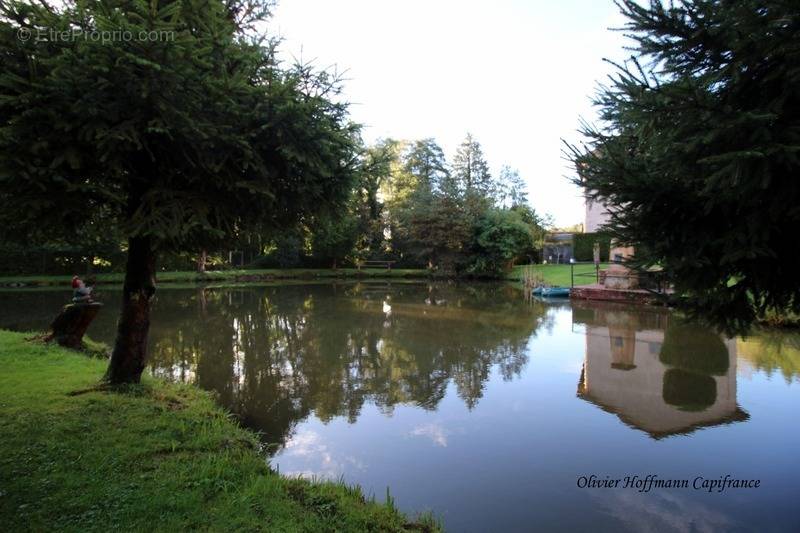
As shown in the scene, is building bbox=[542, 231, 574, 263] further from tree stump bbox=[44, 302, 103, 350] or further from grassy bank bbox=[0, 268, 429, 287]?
tree stump bbox=[44, 302, 103, 350]

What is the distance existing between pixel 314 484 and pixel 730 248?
3.96 meters

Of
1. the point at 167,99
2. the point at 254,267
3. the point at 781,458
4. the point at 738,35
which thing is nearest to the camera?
the point at 738,35

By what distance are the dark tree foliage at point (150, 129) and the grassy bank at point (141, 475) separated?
1165 mm

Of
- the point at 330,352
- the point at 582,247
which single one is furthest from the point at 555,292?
the point at 330,352

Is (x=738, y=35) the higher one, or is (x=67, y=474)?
(x=738, y=35)

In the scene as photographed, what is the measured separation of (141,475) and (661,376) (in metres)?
9.20

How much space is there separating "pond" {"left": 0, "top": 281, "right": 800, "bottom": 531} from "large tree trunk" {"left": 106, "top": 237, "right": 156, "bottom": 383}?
66.8 inches

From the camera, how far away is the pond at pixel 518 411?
186 inches

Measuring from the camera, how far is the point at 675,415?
23.5ft

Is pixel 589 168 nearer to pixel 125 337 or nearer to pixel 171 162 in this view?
pixel 171 162

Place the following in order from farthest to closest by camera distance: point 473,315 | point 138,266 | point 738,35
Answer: point 473,315
point 138,266
point 738,35

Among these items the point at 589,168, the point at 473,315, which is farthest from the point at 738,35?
the point at 473,315

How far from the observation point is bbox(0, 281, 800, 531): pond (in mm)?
4730

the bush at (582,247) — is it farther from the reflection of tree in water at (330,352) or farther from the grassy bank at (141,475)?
the grassy bank at (141,475)
